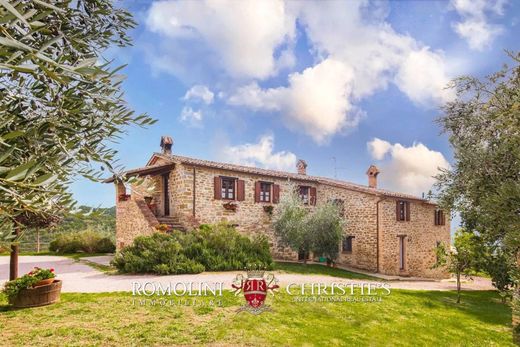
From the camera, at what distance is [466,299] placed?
1495 centimetres

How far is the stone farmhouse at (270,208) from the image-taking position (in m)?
20.0

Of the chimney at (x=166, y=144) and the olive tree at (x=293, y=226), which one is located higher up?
the chimney at (x=166, y=144)

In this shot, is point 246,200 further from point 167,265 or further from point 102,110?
point 102,110

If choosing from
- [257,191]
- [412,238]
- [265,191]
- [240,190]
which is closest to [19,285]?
[240,190]

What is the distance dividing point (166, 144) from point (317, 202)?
419 inches

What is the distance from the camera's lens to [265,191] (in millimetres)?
23047

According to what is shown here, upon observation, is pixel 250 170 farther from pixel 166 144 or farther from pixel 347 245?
pixel 347 245

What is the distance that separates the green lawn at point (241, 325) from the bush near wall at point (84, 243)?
1614cm

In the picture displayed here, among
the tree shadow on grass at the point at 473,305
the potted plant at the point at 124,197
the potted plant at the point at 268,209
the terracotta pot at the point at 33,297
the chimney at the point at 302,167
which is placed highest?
the chimney at the point at 302,167

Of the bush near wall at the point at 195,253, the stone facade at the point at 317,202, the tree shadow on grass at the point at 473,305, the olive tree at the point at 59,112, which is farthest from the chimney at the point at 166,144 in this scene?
the olive tree at the point at 59,112

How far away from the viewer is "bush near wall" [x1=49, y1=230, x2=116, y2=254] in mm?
25484

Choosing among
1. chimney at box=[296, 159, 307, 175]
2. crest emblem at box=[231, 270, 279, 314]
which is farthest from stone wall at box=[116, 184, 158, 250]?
chimney at box=[296, 159, 307, 175]

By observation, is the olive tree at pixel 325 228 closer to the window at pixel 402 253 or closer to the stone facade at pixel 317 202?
the stone facade at pixel 317 202

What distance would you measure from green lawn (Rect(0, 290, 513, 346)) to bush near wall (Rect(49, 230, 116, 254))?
16.1 metres
